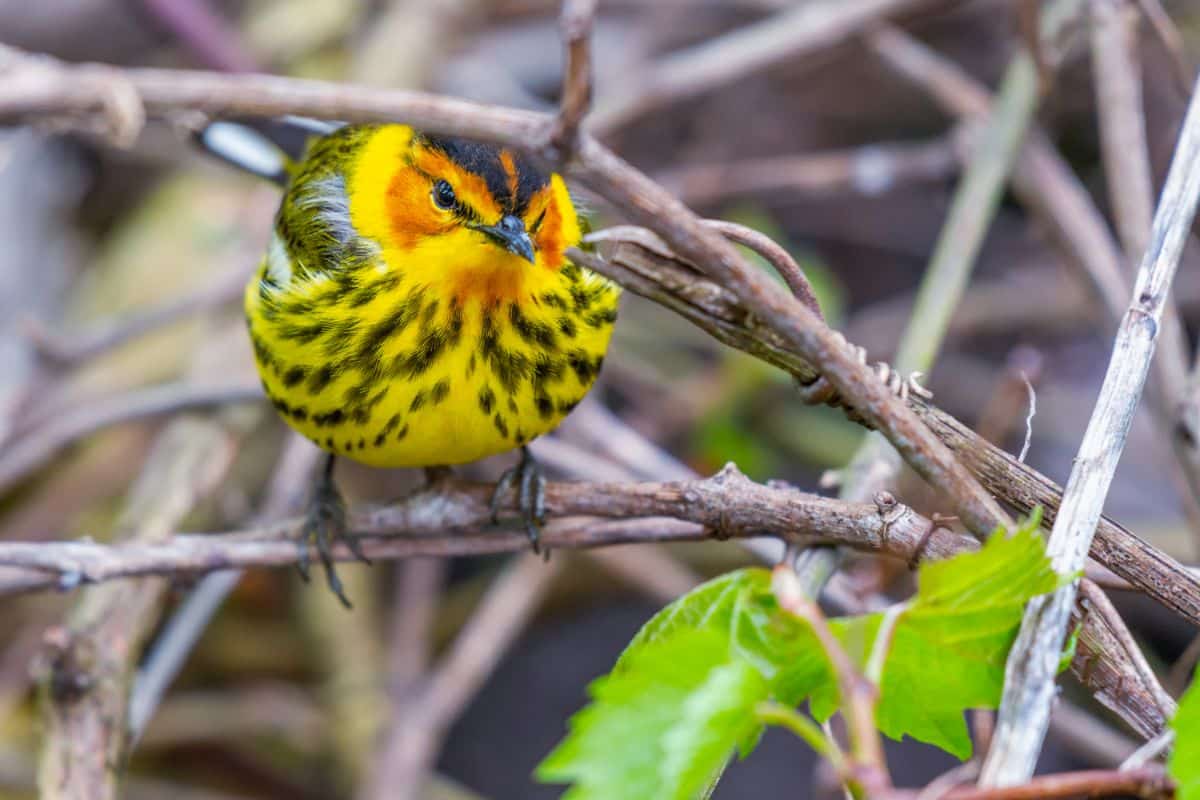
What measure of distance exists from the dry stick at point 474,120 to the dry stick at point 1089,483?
0.73 feet

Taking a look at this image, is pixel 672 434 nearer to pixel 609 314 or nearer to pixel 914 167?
pixel 914 167

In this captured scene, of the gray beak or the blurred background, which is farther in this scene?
the blurred background

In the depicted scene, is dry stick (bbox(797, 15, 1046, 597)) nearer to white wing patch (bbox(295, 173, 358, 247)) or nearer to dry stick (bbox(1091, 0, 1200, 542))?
dry stick (bbox(1091, 0, 1200, 542))

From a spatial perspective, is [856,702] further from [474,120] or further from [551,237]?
[551,237]

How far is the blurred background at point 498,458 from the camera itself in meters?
2.94

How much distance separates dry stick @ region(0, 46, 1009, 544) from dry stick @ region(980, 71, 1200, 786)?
22 centimetres

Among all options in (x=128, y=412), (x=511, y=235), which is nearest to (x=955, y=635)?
(x=511, y=235)

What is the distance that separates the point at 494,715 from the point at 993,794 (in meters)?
2.85

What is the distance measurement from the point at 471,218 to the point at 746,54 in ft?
5.11

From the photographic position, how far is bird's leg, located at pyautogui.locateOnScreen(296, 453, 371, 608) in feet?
6.60

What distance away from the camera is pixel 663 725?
987 mm

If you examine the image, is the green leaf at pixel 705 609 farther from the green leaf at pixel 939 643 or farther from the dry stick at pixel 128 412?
the dry stick at pixel 128 412

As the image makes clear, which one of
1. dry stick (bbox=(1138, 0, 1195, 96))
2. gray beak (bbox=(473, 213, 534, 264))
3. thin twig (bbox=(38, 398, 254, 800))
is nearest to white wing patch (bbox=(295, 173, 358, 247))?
gray beak (bbox=(473, 213, 534, 264))

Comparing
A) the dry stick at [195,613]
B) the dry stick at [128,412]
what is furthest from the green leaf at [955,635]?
the dry stick at [128,412]
